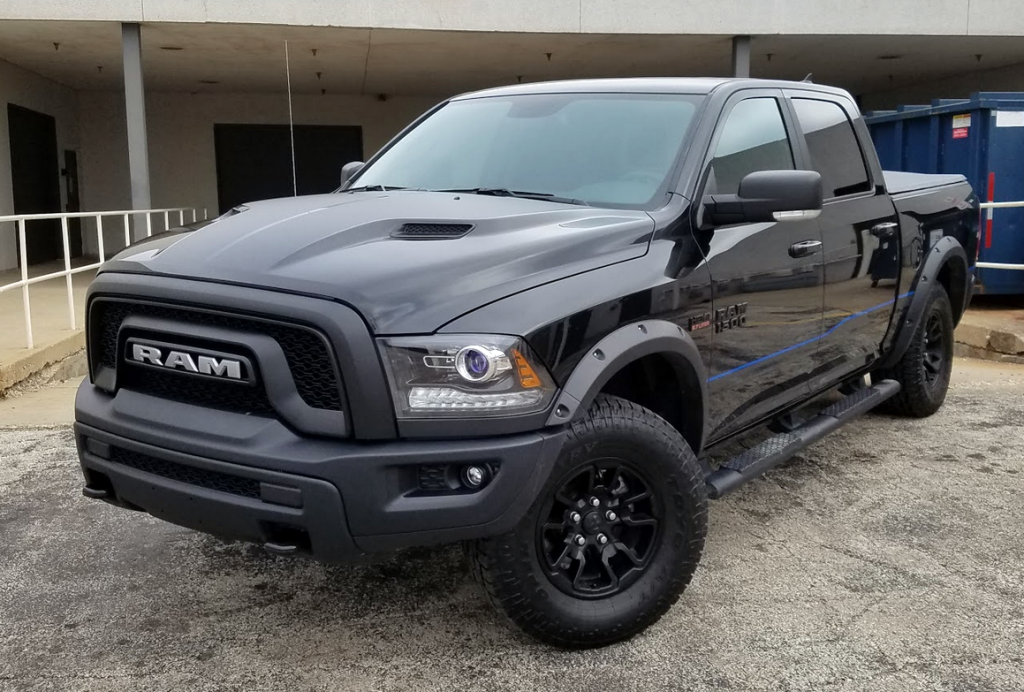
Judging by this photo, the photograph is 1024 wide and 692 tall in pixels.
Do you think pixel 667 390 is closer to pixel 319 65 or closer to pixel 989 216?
pixel 989 216

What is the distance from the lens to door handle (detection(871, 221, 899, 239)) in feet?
14.8

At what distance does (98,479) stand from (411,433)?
1154 millimetres

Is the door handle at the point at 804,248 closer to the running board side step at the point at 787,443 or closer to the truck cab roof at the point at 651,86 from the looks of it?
the truck cab roof at the point at 651,86

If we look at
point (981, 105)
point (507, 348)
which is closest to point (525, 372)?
point (507, 348)

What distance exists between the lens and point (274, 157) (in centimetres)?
2141

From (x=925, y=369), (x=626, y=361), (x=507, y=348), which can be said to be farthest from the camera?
(x=925, y=369)

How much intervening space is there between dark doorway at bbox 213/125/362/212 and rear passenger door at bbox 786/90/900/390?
17730mm

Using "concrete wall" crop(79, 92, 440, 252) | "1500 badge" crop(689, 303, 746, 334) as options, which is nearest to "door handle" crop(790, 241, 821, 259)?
"1500 badge" crop(689, 303, 746, 334)

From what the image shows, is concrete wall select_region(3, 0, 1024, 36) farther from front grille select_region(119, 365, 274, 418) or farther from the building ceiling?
front grille select_region(119, 365, 274, 418)

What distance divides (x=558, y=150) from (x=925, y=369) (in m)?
3.11

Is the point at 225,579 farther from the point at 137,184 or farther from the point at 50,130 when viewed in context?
the point at 50,130

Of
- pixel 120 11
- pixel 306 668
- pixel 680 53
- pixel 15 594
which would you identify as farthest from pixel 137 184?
pixel 306 668

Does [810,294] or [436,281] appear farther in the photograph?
[810,294]

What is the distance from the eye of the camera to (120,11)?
1210 cm
